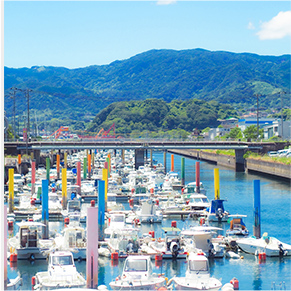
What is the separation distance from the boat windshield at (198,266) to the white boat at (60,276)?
450 centimetres

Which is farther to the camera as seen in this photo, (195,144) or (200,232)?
(195,144)

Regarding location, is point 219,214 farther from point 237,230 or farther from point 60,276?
point 60,276

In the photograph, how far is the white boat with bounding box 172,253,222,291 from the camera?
23227 mm

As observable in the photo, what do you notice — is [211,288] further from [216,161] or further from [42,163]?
[216,161]

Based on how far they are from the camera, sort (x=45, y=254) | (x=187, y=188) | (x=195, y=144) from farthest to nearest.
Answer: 1. (x=195, y=144)
2. (x=187, y=188)
3. (x=45, y=254)

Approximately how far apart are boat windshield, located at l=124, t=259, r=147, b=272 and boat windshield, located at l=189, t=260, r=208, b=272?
1.92 m

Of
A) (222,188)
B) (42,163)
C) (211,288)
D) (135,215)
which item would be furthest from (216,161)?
(211,288)

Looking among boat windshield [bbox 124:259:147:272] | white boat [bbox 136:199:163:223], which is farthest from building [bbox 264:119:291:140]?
boat windshield [bbox 124:259:147:272]

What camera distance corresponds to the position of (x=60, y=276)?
23578 mm

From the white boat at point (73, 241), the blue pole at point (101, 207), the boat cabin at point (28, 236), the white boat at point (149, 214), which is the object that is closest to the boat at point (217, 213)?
the white boat at point (149, 214)

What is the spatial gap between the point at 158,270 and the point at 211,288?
5.58 meters

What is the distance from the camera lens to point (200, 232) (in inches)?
1201

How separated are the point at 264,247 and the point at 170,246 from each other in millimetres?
5035

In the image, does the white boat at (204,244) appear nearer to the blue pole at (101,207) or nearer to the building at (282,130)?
the blue pole at (101,207)
